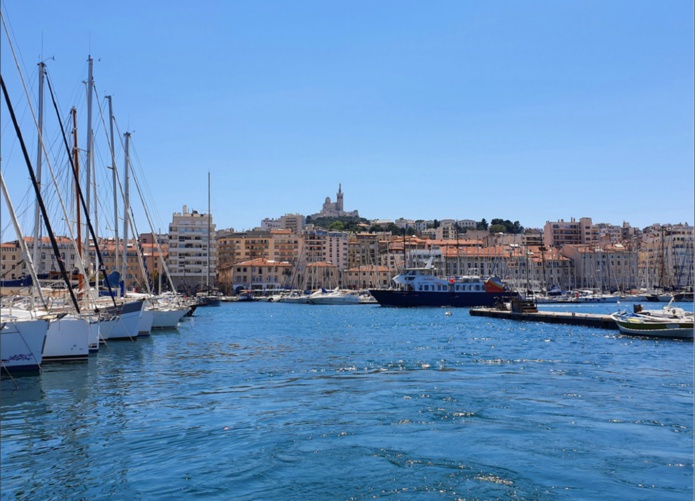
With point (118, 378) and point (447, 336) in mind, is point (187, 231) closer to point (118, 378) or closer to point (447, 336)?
point (447, 336)

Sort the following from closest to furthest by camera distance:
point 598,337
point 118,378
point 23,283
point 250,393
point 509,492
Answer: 1. point 509,492
2. point 250,393
3. point 118,378
4. point 23,283
5. point 598,337

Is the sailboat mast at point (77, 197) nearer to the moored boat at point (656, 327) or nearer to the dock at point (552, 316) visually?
the moored boat at point (656, 327)

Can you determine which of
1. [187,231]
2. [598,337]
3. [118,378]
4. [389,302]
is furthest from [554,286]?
[118,378]

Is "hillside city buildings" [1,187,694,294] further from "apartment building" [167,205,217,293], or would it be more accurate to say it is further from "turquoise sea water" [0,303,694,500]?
"turquoise sea water" [0,303,694,500]

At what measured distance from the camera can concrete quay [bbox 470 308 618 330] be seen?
4797cm

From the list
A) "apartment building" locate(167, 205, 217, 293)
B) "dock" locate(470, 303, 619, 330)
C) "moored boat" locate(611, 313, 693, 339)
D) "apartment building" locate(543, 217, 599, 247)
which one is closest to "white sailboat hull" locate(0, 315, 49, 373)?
"moored boat" locate(611, 313, 693, 339)

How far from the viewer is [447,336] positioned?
4147 cm

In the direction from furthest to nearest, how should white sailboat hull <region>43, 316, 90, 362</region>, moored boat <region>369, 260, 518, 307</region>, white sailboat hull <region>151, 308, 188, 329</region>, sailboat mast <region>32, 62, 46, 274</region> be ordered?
moored boat <region>369, 260, 518, 307</region>, white sailboat hull <region>151, 308, 188, 329</region>, sailboat mast <region>32, 62, 46, 274</region>, white sailboat hull <region>43, 316, 90, 362</region>

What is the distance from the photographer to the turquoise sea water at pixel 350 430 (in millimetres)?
10500

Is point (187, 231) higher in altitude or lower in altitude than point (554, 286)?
higher

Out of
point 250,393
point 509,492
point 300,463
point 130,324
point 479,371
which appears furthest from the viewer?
point 130,324

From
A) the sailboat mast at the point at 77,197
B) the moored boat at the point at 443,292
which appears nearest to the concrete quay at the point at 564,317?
the moored boat at the point at 443,292

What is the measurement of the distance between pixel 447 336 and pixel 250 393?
80.1 ft

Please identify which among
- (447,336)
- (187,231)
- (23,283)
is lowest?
(447,336)
